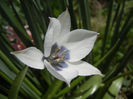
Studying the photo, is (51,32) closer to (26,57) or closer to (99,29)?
(26,57)

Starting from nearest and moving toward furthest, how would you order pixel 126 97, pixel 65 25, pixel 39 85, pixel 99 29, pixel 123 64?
pixel 65 25
pixel 39 85
pixel 123 64
pixel 126 97
pixel 99 29

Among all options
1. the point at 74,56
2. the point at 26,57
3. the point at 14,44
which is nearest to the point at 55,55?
the point at 74,56

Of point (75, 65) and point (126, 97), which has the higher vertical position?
point (75, 65)

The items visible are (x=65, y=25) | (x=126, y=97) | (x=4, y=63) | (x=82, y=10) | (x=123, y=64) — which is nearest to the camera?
(x=65, y=25)

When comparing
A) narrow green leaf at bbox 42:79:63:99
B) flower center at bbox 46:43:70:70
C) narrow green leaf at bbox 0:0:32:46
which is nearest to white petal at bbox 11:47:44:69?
flower center at bbox 46:43:70:70

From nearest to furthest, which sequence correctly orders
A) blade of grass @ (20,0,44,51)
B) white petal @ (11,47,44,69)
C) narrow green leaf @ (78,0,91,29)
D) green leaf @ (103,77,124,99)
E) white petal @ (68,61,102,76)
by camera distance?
white petal @ (11,47,44,69) → white petal @ (68,61,102,76) → blade of grass @ (20,0,44,51) → narrow green leaf @ (78,0,91,29) → green leaf @ (103,77,124,99)

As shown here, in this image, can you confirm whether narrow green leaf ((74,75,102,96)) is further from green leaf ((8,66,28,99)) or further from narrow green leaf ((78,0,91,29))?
green leaf ((8,66,28,99))
